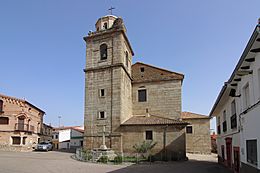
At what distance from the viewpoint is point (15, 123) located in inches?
1188

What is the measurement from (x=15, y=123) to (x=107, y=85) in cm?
1554

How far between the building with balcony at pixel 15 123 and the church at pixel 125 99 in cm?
1280

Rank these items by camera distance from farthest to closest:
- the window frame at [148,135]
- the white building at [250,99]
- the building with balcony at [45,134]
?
the building with balcony at [45,134] → the window frame at [148,135] → the white building at [250,99]

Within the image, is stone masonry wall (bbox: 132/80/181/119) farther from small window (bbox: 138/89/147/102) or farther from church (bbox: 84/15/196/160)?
small window (bbox: 138/89/147/102)

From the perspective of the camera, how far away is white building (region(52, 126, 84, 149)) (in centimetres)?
4306

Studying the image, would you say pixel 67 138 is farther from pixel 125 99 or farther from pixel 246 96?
pixel 246 96

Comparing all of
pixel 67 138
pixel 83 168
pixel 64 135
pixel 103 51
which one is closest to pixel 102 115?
pixel 103 51

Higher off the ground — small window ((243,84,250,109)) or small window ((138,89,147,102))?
small window ((138,89,147,102))

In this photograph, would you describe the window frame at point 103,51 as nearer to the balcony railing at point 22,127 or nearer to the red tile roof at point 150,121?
the red tile roof at point 150,121

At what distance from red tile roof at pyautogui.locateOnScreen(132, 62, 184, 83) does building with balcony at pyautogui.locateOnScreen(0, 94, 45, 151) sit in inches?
636

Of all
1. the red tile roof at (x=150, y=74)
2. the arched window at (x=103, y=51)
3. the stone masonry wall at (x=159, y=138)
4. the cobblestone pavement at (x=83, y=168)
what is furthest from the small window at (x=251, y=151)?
the arched window at (x=103, y=51)

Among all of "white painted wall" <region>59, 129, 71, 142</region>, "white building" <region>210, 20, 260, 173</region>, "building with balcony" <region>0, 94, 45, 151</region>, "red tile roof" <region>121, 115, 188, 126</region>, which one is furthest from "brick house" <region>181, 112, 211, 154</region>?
"white painted wall" <region>59, 129, 71, 142</region>

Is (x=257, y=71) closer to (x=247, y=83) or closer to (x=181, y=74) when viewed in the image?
(x=247, y=83)

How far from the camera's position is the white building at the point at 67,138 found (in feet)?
141
